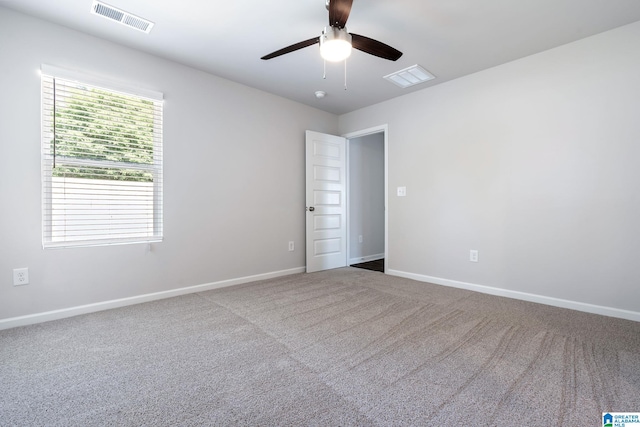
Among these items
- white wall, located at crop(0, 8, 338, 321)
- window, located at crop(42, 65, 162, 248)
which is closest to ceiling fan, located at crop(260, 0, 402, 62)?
white wall, located at crop(0, 8, 338, 321)

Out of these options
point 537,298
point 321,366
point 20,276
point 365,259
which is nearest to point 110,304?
point 20,276

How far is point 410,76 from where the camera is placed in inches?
135

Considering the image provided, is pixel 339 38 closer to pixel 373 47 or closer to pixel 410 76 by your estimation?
pixel 373 47

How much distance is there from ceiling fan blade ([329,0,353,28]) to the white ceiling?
0.51 metres

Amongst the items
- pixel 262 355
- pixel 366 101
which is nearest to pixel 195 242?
pixel 262 355

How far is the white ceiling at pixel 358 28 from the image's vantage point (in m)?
2.22

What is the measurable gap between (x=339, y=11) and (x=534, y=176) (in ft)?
8.43

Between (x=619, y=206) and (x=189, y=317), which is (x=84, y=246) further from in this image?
(x=619, y=206)

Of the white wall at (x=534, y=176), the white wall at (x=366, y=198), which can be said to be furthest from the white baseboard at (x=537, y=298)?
the white wall at (x=366, y=198)

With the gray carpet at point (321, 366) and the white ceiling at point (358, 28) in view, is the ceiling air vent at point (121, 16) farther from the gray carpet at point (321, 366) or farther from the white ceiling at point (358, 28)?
the gray carpet at point (321, 366)

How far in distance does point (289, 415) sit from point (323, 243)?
325 cm

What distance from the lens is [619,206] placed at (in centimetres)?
252

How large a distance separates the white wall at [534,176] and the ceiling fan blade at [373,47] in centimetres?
176

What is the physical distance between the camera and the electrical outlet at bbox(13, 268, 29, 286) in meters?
2.34
